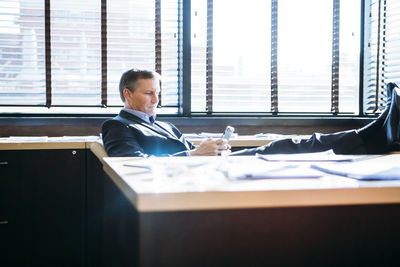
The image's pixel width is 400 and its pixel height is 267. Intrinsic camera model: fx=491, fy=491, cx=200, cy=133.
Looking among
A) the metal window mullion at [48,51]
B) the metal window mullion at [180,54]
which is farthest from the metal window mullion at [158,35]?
the metal window mullion at [48,51]

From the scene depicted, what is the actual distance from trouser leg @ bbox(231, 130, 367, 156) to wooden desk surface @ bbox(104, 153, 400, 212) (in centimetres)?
116

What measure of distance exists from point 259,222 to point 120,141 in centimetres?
135

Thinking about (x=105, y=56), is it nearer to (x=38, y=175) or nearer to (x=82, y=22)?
(x=82, y=22)

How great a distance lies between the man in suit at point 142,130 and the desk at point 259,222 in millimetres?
1091

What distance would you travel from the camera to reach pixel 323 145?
2.23m

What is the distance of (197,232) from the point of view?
3.26 ft

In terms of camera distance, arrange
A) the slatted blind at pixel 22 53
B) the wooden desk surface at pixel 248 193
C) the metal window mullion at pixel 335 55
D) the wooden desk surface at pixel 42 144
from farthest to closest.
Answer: the metal window mullion at pixel 335 55, the slatted blind at pixel 22 53, the wooden desk surface at pixel 42 144, the wooden desk surface at pixel 248 193

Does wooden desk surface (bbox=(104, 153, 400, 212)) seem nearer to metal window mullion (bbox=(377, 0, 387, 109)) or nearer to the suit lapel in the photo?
the suit lapel

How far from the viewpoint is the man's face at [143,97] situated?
274cm

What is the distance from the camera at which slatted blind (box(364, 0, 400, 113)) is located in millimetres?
3756

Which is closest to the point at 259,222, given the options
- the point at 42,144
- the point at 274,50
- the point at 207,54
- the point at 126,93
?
the point at 126,93

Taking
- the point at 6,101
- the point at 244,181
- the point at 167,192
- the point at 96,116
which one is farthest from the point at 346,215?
the point at 6,101

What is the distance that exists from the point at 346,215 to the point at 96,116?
2668mm

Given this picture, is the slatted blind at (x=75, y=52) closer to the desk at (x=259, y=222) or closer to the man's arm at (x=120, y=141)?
the man's arm at (x=120, y=141)
